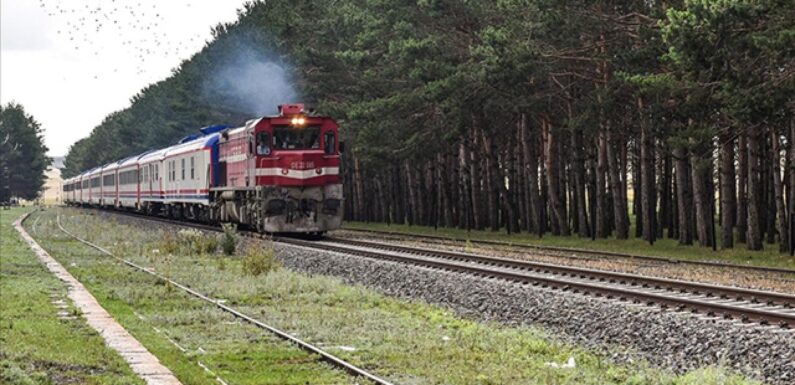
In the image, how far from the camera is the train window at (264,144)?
39344mm

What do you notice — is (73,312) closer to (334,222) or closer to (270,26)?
(334,222)

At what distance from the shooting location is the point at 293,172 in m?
39.3

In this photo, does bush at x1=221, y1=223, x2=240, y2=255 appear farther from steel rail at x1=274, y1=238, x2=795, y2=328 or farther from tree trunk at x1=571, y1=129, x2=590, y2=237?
tree trunk at x1=571, y1=129, x2=590, y2=237

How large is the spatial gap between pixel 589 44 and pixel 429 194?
23391mm

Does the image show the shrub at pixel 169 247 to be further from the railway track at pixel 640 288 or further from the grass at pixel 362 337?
the grass at pixel 362 337

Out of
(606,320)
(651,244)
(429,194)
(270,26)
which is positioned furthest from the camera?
(270,26)

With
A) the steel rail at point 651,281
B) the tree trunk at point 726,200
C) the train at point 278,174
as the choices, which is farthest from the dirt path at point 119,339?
the tree trunk at point 726,200

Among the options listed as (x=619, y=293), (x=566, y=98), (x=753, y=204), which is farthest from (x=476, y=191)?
(x=619, y=293)

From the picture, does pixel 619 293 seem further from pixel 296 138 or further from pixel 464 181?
pixel 464 181

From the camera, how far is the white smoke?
2719 inches

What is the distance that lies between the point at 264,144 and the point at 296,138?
1.15 meters

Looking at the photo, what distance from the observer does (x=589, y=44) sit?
1737 inches

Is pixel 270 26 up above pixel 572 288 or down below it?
above

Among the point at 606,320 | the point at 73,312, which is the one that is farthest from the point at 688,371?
the point at 73,312
